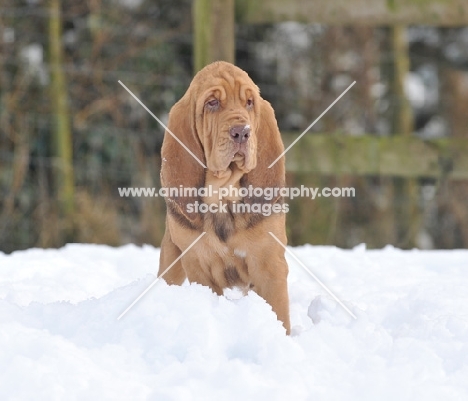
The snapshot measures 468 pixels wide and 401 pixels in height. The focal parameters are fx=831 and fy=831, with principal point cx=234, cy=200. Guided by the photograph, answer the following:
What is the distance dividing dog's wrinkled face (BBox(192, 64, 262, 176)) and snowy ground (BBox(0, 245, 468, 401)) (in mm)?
538

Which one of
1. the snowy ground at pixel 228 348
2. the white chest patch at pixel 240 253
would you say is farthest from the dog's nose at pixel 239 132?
the snowy ground at pixel 228 348

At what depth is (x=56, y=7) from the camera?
731cm

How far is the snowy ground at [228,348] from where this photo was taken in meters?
2.61

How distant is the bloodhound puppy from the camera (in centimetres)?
335

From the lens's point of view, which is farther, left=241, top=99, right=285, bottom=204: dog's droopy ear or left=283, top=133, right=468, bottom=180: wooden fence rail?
left=283, top=133, right=468, bottom=180: wooden fence rail

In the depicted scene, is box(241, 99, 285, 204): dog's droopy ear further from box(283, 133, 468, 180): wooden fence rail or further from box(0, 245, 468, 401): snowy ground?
box(283, 133, 468, 180): wooden fence rail

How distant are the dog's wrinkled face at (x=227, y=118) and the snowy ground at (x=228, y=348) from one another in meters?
0.54

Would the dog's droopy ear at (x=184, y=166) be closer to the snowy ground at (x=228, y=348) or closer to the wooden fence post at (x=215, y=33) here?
the snowy ground at (x=228, y=348)

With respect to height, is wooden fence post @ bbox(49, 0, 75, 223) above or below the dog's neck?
below

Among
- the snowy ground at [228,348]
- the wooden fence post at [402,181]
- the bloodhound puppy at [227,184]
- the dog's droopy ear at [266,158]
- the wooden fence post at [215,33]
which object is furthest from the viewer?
the wooden fence post at [402,181]

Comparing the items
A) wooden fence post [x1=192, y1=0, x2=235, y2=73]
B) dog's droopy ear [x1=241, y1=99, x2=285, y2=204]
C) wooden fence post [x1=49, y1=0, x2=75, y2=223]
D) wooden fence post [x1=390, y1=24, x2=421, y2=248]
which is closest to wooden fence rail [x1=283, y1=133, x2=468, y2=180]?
wooden fence post [x1=192, y1=0, x2=235, y2=73]

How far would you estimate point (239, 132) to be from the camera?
3.24 metres

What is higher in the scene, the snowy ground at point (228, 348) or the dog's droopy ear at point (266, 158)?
the dog's droopy ear at point (266, 158)

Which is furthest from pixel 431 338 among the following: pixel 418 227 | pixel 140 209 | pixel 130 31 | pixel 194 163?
pixel 130 31
